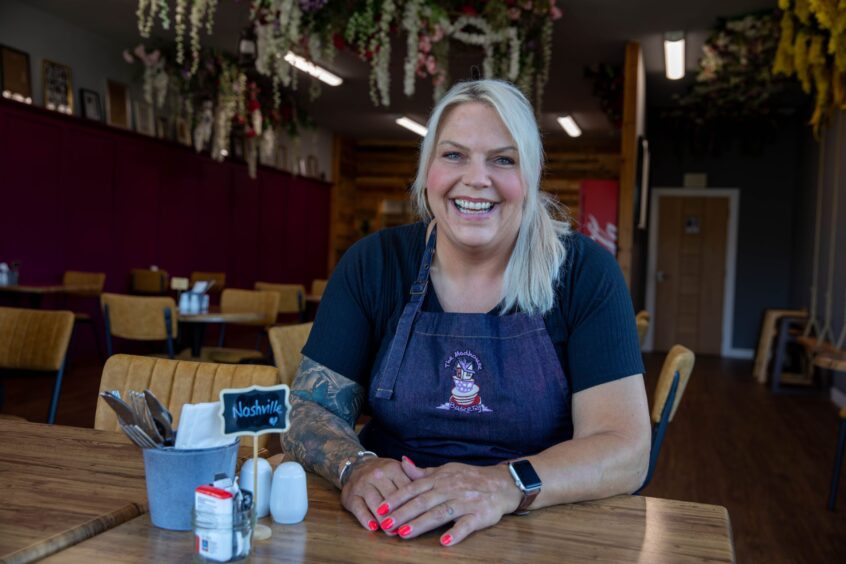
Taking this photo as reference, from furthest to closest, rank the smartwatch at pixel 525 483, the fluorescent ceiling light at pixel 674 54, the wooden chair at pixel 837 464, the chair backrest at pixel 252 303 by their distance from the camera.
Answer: the fluorescent ceiling light at pixel 674 54 → the chair backrest at pixel 252 303 → the wooden chair at pixel 837 464 → the smartwatch at pixel 525 483

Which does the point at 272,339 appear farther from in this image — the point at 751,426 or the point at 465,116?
the point at 751,426

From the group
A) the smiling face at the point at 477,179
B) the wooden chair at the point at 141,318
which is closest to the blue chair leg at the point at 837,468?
the smiling face at the point at 477,179

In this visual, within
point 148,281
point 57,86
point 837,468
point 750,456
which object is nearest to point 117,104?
point 57,86

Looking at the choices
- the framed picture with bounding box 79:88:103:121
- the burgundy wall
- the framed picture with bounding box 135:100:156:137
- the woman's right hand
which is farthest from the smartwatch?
the framed picture with bounding box 135:100:156:137

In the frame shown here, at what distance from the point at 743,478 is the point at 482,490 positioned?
4.08 meters

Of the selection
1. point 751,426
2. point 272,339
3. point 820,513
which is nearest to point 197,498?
point 272,339

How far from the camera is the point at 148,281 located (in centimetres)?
880

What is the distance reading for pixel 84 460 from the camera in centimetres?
149

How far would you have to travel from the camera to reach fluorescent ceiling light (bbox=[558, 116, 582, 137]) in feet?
41.7

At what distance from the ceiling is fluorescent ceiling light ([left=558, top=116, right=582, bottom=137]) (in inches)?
25.6

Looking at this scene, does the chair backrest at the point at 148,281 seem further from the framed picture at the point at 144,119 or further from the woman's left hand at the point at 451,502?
the woman's left hand at the point at 451,502

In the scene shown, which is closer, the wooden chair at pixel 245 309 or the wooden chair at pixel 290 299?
the wooden chair at pixel 245 309

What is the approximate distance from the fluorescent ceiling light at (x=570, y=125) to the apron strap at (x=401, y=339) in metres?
11.5

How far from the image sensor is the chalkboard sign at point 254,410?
109cm
